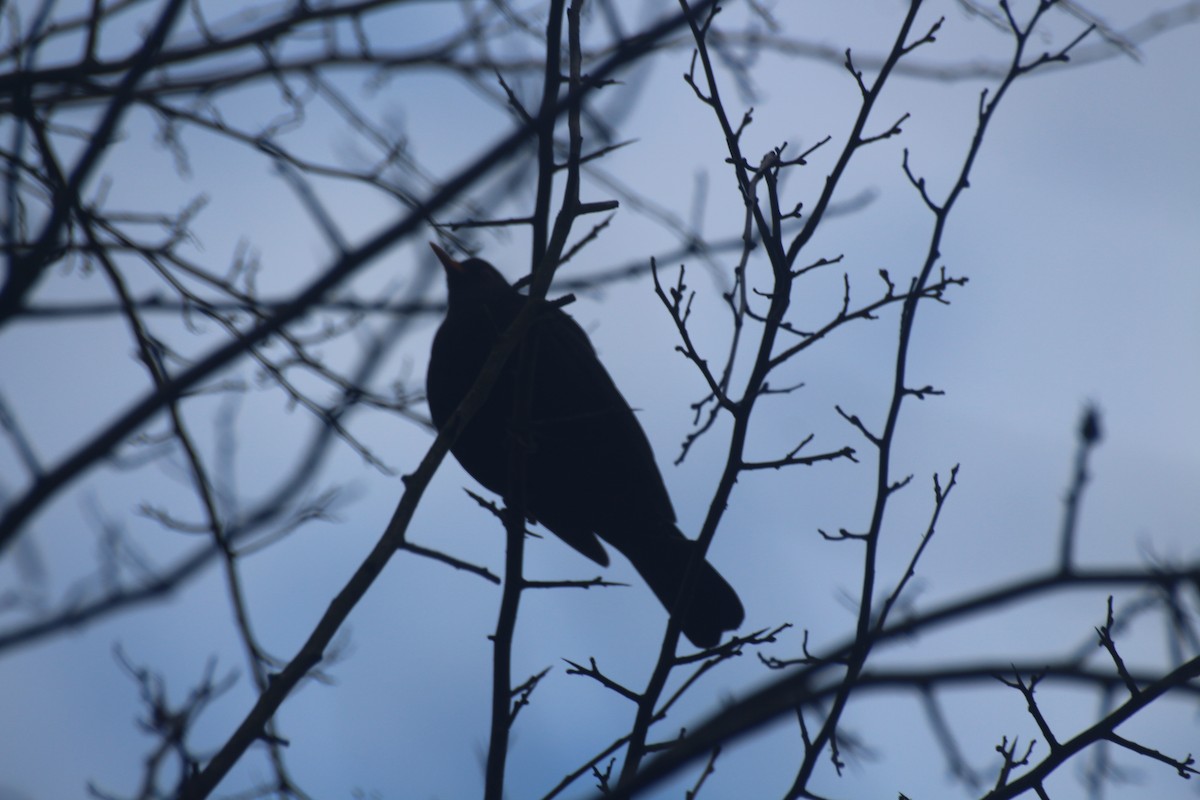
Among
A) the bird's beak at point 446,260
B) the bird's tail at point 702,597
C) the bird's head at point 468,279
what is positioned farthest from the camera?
the bird's beak at point 446,260

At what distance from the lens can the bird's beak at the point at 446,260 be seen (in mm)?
4598

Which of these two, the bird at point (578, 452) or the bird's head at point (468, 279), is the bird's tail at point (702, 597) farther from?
the bird's head at point (468, 279)

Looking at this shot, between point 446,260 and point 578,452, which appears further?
point 446,260

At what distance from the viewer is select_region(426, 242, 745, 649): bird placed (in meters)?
3.68

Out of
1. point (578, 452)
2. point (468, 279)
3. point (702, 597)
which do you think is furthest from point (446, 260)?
point (702, 597)

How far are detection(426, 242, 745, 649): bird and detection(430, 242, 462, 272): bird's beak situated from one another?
0.63 metres

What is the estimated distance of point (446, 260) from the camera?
4.75 meters

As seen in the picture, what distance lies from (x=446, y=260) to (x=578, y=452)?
144cm

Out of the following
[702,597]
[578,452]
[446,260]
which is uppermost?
[446,260]

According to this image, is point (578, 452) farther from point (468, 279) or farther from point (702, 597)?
point (468, 279)

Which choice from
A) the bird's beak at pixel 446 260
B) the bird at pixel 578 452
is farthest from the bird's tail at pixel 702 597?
the bird's beak at pixel 446 260

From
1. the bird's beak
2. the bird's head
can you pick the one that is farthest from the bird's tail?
the bird's beak

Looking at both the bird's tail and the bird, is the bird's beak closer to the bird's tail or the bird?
the bird

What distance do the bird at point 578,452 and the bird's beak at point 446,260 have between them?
2.07 ft
